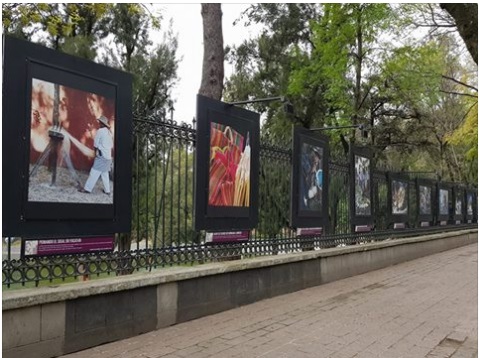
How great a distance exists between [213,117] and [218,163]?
2.21 feet

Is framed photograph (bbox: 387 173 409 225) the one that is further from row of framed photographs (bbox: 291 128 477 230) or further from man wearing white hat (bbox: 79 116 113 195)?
man wearing white hat (bbox: 79 116 113 195)

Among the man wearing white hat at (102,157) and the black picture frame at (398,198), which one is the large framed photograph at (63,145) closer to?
the man wearing white hat at (102,157)

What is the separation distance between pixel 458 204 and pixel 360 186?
12849 mm

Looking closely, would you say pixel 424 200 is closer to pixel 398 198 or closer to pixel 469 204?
pixel 398 198

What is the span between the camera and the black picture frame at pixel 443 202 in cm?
1919

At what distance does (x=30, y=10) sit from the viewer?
8281 mm

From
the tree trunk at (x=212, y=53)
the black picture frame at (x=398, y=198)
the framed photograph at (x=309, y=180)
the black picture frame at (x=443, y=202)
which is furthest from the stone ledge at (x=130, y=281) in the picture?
the black picture frame at (x=443, y=202)

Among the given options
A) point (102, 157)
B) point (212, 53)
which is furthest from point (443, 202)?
point (102, 157)

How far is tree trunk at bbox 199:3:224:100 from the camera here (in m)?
8.86

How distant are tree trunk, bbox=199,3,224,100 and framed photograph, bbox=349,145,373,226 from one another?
4.14m

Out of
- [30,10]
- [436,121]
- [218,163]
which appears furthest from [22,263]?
[436,121]

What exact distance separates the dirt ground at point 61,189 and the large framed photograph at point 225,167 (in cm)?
175

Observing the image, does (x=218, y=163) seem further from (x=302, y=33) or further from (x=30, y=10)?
(x=302, y=33)

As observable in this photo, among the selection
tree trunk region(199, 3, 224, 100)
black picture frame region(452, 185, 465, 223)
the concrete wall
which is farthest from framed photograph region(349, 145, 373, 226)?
black picture frame region(452, 185, 465, 223)
